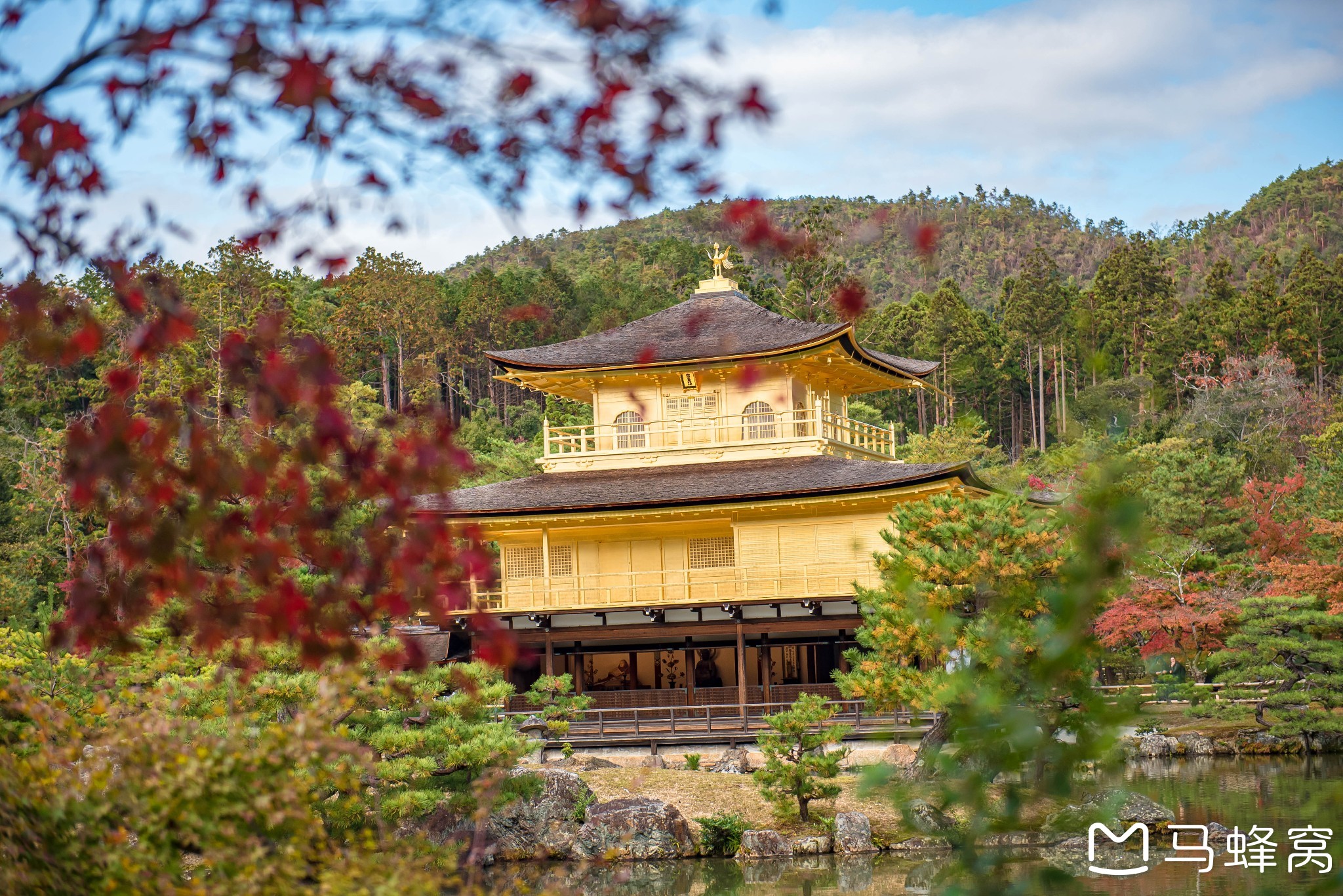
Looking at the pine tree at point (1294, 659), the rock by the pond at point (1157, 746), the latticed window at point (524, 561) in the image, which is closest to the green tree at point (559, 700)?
the latticed window at point (524, 561)

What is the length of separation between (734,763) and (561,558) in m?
Result: 6.48

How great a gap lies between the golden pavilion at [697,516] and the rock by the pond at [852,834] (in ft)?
18.2

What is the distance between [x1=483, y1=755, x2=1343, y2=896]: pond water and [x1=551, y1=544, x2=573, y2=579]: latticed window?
8.83 metres

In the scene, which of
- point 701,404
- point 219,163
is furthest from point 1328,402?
point 219,163

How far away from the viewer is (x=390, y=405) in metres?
54.7

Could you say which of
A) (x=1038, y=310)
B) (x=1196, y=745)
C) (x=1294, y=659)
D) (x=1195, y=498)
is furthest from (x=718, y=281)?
(x=1038, y=310)

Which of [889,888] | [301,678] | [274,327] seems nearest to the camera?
[274,327]

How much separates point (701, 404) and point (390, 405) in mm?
30385

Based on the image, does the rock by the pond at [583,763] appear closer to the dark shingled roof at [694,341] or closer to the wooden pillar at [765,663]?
the wooden pillar at [765,663]

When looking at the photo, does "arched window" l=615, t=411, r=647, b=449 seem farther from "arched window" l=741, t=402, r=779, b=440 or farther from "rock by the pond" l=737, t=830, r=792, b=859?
"rock by the pond" l=737, t=830, r=792, b=859

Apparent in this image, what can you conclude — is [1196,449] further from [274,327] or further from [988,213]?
[988,213]

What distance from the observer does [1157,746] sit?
2522 centimetres

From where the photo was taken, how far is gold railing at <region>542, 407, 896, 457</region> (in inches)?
1014

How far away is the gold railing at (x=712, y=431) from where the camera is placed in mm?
25766
